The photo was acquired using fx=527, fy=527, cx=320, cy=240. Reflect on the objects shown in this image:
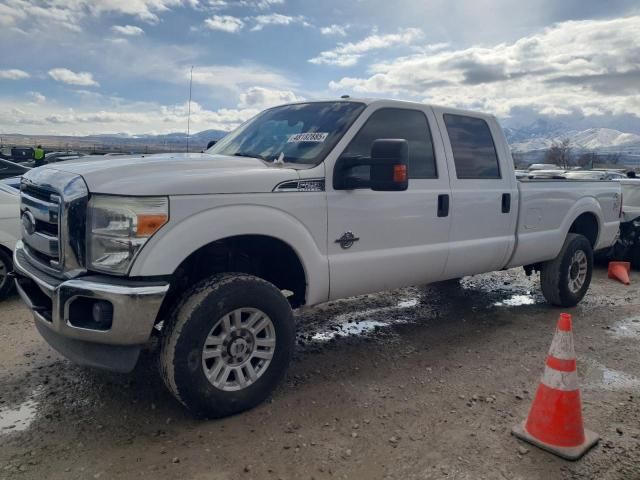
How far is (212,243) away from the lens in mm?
3314

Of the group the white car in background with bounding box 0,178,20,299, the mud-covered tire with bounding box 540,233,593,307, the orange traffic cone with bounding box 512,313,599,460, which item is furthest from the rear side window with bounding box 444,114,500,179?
the white car in background with bounding box 0,178,20,299

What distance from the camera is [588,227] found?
6457 millimetres

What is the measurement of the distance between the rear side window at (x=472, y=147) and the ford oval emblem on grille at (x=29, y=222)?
10.8 feet

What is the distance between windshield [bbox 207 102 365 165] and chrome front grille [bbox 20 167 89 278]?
143 cm

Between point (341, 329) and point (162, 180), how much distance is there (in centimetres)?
272

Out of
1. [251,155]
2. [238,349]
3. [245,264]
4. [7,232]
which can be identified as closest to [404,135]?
[251,155]

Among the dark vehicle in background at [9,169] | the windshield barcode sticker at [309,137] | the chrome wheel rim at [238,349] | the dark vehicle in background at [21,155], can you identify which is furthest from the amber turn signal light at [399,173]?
the dark vehicle in background at [21,155]

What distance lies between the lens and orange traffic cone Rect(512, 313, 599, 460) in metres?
3.00

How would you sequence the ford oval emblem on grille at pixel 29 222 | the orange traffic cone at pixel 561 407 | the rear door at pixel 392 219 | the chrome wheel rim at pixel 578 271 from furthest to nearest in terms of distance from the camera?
1. the chrome wheel rim at pixel 578 271
2. the rear door at pixel 392 219
3. the ford oval emblem on grille at pixel 29 222
4. the orange traffic cone at pixel 561 407

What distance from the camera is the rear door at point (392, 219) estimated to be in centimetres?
375

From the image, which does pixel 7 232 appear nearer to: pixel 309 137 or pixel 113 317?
pixel 113 317

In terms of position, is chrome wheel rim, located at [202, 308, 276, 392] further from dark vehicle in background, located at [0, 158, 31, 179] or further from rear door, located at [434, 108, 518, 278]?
dark vehicle in background, located at [0, 158, 31, 179]

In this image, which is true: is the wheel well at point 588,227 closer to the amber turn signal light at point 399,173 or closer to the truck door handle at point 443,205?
the truck door handle at point 443,205

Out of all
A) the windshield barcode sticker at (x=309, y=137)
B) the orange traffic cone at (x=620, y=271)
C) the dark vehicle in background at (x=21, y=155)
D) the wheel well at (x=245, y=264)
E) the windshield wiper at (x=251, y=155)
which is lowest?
the orange traffic cone at (x=620, y=271)
